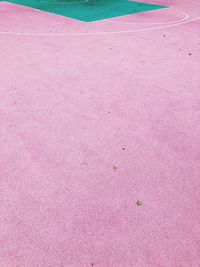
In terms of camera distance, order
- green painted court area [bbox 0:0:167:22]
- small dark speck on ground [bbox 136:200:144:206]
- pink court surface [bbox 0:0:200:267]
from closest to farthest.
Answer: pink court surface [bbox 0:0:200:267], small dark speck on ground [bbox 136:200:144:206], green painted court area [bbox 0:0:167:22]

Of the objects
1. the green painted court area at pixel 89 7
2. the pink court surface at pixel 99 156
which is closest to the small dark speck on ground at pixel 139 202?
the pink court surface at pixel 99 156

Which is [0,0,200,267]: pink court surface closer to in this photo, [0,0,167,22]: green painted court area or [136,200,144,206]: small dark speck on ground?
[136,200,144,206]: small dark speck on ground

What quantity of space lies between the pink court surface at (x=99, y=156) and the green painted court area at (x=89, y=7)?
219 inches

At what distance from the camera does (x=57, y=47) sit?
11.9 metres

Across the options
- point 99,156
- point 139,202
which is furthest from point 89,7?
point 139,202

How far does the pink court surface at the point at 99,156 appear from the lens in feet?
14.5

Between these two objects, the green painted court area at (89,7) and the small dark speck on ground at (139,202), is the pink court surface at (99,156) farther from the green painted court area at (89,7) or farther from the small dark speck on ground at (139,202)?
the green painted court area at (89,7)

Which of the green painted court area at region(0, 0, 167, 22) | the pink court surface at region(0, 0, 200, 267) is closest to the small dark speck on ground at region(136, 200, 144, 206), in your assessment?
the pink court surface at region(0, 0, 200, 267)

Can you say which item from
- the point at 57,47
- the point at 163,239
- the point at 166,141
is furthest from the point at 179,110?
the point at 57,47

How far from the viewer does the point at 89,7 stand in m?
18.3

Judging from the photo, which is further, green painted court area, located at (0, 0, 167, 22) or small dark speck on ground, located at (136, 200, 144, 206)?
green painted court area, located at (0, 0, 167, 22)

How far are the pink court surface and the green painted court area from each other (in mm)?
5557

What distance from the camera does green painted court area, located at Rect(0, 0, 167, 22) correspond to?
16.6m

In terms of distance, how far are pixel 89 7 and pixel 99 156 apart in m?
14.5
